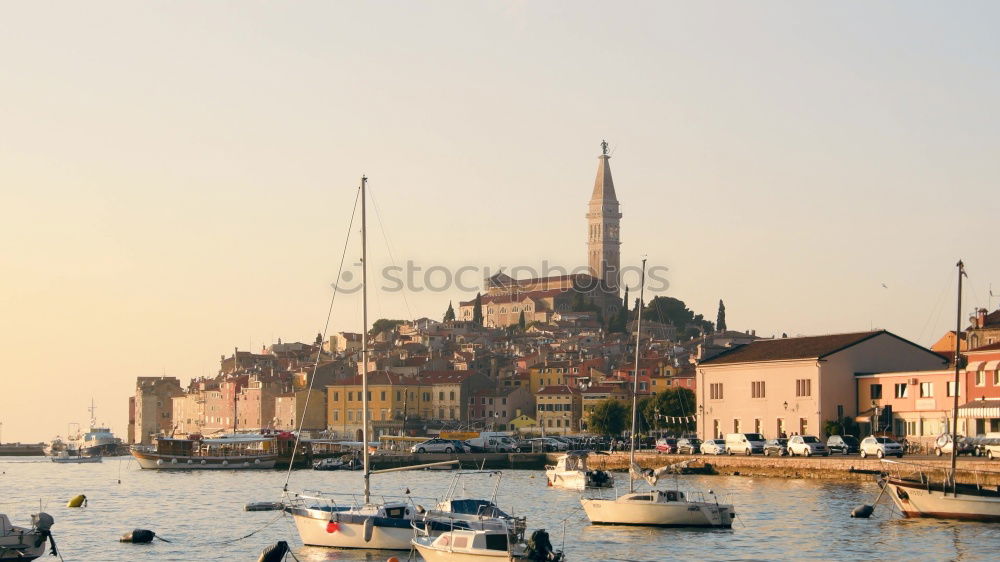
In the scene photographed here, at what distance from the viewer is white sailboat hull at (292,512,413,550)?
39812 millimetres

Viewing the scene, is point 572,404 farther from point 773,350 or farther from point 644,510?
point 644,510

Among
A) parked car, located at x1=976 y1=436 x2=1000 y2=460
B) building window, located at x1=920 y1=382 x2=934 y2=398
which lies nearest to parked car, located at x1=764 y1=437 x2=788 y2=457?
building window, located at x1=920 y1=382 x2=934 y2=398

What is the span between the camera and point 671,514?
Answer: 45.9 meters

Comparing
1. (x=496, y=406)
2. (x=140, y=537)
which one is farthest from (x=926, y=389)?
(x=496, y=406)

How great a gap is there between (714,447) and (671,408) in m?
39.9

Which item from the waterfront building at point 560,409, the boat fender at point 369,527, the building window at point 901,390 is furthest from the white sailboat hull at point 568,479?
the waterfront building at point 560,409

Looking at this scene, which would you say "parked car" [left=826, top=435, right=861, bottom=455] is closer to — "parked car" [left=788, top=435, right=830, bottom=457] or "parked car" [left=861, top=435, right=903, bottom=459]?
"parked car" [left=788, top=435, right=830, bottom=457]

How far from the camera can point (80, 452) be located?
486ft

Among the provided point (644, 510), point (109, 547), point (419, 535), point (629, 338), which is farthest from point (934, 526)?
point (629, 338)

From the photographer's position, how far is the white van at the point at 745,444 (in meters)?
73.6

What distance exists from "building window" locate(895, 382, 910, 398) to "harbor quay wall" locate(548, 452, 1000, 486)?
7801 mm

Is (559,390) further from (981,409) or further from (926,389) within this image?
(981,409)

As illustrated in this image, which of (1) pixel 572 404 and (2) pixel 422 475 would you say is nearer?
(2) pixel 422 475

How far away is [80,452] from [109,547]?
108011mm
